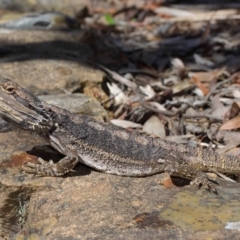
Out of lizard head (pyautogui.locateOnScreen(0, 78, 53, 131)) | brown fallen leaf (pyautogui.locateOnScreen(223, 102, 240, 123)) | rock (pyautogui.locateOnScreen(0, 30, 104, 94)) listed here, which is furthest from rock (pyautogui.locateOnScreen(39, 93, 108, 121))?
brown fallen leaf (pyautogui.locateOnScreen(223, 102, 240, 123))

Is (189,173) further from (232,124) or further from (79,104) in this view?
(79,104)

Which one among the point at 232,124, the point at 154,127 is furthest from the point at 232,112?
the point at 154,127

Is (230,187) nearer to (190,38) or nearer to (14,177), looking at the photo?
(14,177)

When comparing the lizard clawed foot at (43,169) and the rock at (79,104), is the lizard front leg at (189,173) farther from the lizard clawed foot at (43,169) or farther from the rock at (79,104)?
the rock at (79,104)

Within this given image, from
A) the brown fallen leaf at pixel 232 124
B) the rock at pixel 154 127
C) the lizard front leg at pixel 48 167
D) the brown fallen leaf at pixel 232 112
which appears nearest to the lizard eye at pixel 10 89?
the lizard front leg at pixel 48 167

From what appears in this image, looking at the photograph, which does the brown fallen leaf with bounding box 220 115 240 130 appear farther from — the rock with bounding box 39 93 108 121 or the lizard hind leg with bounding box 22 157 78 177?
the lizard hind leg with bounding box 22 157 78 177
